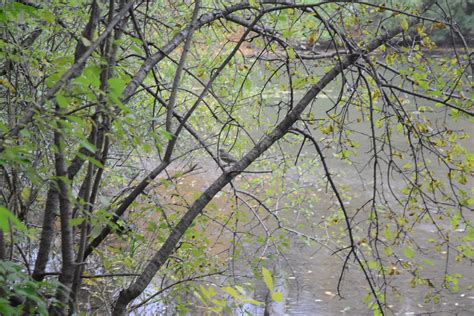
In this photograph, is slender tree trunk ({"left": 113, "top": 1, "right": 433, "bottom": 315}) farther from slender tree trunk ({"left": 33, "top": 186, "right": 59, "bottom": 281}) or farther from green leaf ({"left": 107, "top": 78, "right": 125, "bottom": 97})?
green leaf ({"left": 107, "top": 78, "right": 125, "bottom": 97})

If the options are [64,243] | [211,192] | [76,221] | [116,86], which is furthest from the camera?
[211,192]

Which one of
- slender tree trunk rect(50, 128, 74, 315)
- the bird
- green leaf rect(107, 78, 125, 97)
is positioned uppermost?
the bird

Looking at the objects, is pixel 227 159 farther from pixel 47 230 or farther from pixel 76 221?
pixel 76 221

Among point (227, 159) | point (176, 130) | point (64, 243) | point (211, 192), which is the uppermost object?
point (227, 159)

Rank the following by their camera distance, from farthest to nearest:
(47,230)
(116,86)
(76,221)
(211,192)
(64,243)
→ 1. (211,192)
2. (47,230)
3. (64,243)
4. (76,221)
5. (116,86)

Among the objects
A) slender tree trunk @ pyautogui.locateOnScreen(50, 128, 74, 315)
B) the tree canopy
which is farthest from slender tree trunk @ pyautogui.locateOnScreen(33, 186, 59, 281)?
slender tree trunk @ pyautogui.locateOnScreen(50, 128, 74, 315)

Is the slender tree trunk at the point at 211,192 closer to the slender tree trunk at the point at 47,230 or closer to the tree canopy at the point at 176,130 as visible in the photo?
the tree canopy at the point at 176,130

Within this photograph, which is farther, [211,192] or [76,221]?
[211,192]

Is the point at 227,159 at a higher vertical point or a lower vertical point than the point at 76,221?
higher

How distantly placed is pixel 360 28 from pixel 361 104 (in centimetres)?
37

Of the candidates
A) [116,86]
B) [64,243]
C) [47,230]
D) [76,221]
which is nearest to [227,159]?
[47,230]

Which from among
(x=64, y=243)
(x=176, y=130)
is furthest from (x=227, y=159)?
(x=64, y=243)

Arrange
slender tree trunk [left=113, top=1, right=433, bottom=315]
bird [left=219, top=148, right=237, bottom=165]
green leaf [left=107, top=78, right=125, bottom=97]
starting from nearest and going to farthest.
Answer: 1. green leaf [left=107, top=78, right=125, bottom=97]
2. slender tree trunk [left=113, top=1, right=433, bottom=315]
3. bird [left=219, top=148, right=237, bottom=165]

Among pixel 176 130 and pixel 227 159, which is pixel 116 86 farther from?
pixel 227 159
